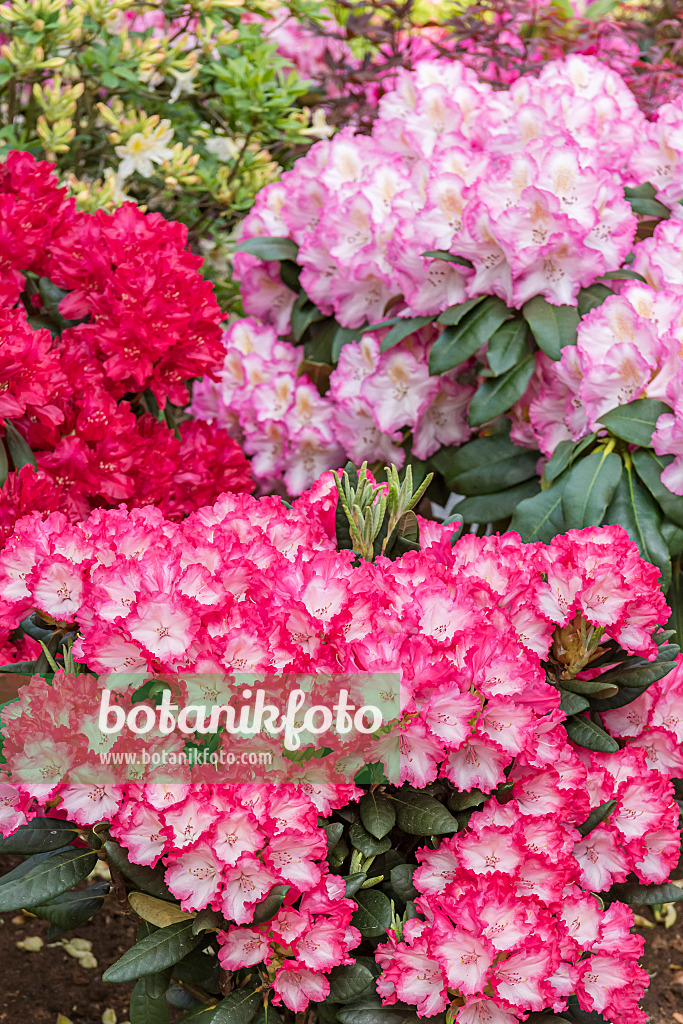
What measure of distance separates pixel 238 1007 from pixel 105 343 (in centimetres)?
105

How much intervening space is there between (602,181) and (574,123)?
0.74ft

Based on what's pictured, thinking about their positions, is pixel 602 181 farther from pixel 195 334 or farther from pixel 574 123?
pixel 195 334

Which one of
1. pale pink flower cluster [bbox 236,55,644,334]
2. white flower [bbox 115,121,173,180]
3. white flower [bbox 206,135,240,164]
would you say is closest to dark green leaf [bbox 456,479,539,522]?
pale pink flower cluster [bbox 236,55,644,334]

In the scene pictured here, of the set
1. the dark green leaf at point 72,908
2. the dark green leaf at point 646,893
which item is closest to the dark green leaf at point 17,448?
the dark green leaf at point 72,908

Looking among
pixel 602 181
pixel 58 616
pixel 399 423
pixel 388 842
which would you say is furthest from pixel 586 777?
pixel 602 181

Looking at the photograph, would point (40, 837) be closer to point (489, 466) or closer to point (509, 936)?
point (509, 936)

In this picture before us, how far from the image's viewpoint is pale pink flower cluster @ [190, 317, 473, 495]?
6.01 feet

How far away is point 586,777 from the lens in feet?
3.88

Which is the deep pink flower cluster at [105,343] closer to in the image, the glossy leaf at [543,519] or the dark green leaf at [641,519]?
the glossy leaf at [543,519]

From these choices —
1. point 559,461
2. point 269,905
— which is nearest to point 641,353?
point 559,461

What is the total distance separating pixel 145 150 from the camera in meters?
2.23

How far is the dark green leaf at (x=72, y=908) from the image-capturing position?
119 centimetres

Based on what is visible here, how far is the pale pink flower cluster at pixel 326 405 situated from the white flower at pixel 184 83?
0.71m

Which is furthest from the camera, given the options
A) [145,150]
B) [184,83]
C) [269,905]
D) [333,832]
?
[184,83]
